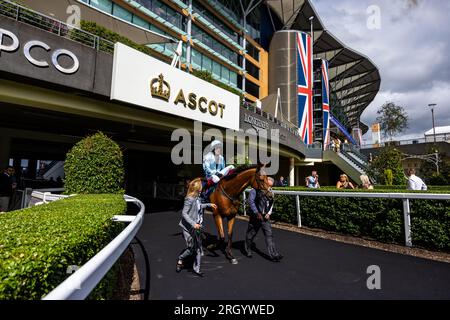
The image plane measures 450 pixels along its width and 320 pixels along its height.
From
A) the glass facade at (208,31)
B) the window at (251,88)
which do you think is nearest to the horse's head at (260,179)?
the glass facade at (208,31)

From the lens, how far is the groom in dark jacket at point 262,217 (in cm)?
488

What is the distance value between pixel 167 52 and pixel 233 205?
2087 cm

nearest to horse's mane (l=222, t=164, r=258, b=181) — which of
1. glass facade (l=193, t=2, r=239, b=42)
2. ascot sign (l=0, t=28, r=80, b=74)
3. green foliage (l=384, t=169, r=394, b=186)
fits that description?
ascot sign (l=0, t=28, r=80, b=74)

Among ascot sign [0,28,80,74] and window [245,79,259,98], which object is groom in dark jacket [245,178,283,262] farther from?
window [245,79,259,98]

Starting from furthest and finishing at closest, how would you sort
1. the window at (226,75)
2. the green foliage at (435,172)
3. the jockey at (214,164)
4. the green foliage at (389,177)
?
the window at (226,75) → the green foliage at (435,172) → the green foliage at (389,177) → the jockey at (214,164)

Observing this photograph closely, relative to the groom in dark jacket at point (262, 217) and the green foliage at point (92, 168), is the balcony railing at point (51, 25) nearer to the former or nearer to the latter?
the green foliage at point (92, 168)

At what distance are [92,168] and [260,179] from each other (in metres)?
5.51

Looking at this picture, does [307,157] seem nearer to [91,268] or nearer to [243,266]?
[243,266]

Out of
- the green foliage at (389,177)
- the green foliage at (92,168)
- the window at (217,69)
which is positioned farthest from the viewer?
the window at (217,69)

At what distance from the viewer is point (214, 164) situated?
19.4 feet

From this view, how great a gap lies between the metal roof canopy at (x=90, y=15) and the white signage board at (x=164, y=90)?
3.19 meters

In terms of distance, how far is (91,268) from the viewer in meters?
1.34
